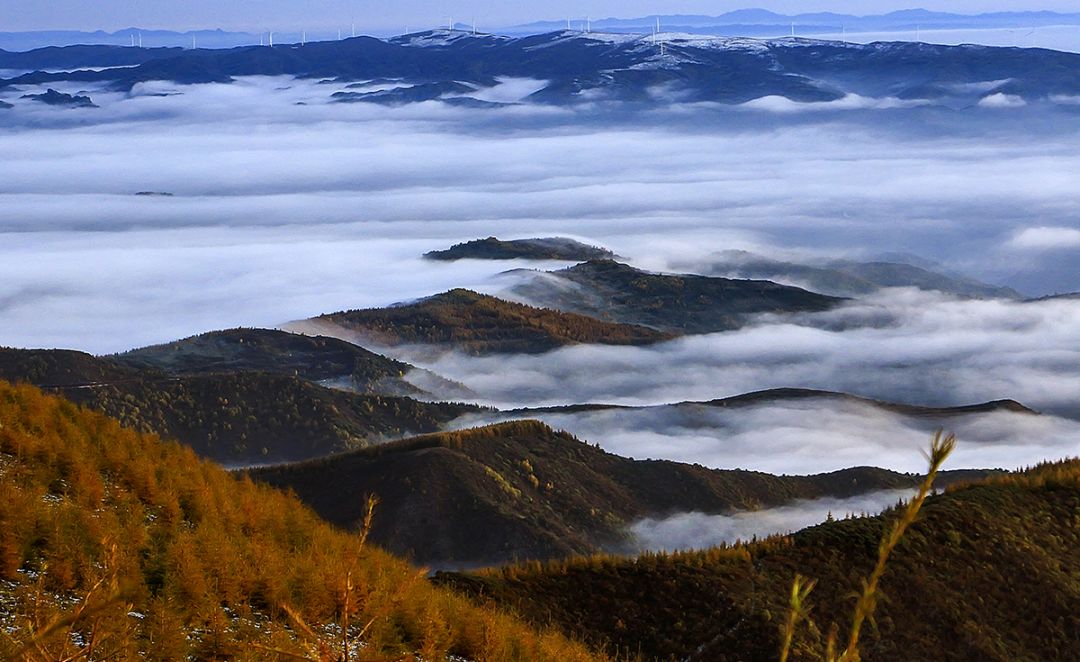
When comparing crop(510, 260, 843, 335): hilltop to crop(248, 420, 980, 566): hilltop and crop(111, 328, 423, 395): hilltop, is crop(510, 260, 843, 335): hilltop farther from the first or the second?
crop(248, 420, 980, 566): hilltop

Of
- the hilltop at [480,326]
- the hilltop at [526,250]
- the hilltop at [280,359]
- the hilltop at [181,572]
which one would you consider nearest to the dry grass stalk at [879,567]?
the hilltop at [181,572]

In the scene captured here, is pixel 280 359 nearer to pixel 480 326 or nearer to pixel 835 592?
pixel 480 326

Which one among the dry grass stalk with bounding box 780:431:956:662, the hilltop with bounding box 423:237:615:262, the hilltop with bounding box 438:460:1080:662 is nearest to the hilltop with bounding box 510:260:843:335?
the hilltop with bounding box 423:237:615:262

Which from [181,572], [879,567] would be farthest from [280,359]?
[879,567]

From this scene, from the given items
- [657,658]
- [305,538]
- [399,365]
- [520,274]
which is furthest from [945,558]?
[520,274]

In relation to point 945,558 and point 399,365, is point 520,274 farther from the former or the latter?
point 945,558

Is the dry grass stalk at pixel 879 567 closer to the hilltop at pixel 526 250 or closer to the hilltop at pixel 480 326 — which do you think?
the hilltop at pixel 480 326
